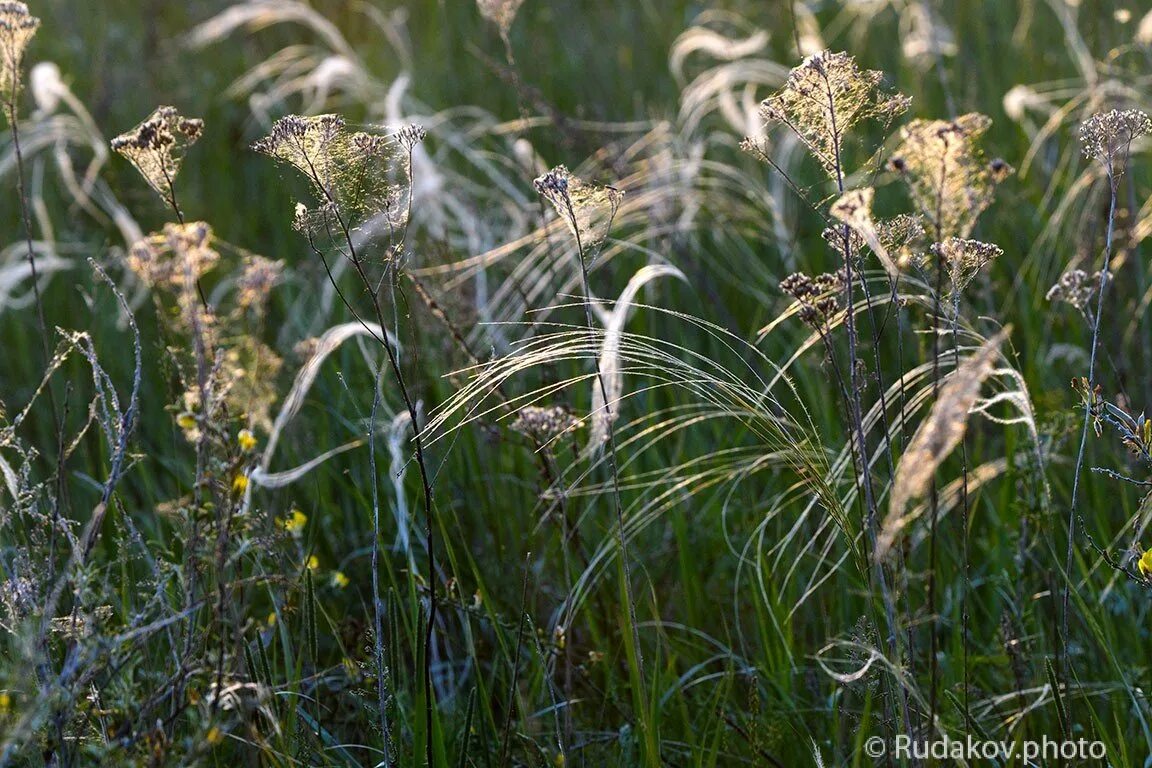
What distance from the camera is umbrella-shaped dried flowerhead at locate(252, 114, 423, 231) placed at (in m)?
1.32

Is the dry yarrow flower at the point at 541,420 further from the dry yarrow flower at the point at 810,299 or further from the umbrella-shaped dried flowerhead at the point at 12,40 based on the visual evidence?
the umbrella-shaped dried flowerhead at the point at 12,40

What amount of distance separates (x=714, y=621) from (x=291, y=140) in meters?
1.23

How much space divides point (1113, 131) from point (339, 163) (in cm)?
92

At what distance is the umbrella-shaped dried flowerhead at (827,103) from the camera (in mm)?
1298

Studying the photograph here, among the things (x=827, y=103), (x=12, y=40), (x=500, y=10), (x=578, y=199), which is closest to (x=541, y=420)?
(x=578, y=199)

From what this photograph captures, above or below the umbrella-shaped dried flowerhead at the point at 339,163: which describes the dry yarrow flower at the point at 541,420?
below

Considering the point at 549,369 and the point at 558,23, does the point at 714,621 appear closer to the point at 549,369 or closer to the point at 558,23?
the point at 549,369

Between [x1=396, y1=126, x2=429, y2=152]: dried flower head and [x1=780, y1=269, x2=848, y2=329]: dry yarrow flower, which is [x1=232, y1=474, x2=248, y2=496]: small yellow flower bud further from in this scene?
[x1=780, y1=269, x2=848, y2=329]: dry yarrow flower

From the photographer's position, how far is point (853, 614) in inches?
81.7

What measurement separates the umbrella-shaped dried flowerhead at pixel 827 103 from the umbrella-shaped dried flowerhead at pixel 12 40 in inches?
38.4

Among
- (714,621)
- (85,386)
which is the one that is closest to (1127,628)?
(714,621)

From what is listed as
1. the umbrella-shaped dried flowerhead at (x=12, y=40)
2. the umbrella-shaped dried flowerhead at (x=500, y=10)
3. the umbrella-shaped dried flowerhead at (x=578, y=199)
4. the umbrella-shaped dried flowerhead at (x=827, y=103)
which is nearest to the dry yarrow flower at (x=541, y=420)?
the umbrella-shaped dried flowerhead at (x=578, y=199)

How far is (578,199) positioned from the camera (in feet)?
4.59

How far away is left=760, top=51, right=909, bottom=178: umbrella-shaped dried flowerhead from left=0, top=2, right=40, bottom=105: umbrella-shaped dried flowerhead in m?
0.98
